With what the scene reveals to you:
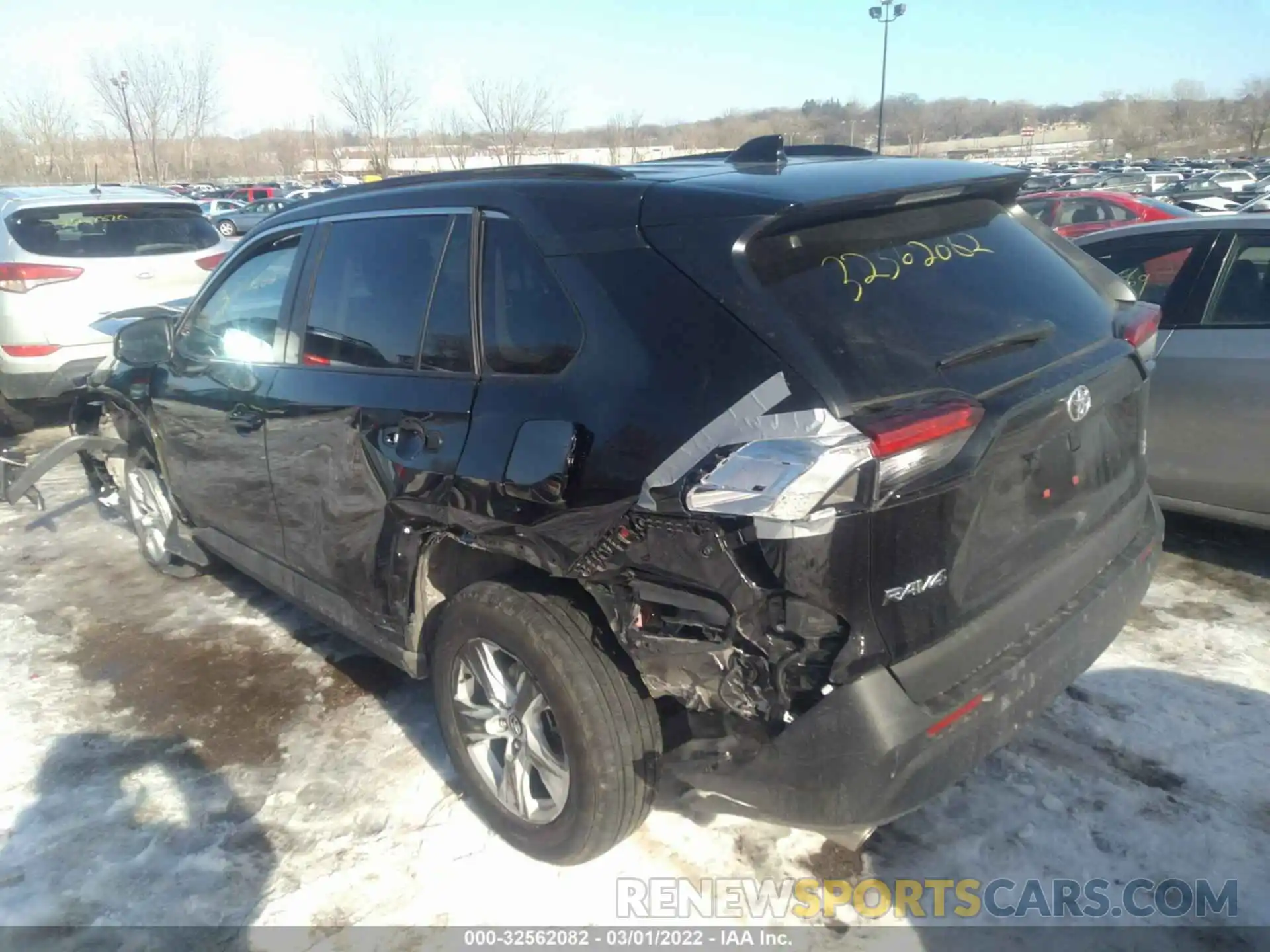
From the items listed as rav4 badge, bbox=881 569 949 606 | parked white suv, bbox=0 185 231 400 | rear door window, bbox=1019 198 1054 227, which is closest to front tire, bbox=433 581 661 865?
rav4 badge, bbox=881 569 949 606

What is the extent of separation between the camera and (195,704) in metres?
3.88

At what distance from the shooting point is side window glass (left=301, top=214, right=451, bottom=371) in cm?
297

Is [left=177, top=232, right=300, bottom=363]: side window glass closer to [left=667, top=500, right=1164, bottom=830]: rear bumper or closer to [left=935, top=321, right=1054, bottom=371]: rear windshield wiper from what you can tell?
[left=667, top=500, right=1164, bottom=830]: rear bumper

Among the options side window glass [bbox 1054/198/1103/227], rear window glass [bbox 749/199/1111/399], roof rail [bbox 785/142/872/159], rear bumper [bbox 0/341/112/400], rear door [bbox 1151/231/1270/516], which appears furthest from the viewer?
side window glass [bbox 1054/198/1103/227]

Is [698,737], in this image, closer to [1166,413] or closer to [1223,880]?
[1223,880]

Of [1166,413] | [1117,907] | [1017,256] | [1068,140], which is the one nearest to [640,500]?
[1017,256]

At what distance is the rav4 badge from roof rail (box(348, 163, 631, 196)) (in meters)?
1.30

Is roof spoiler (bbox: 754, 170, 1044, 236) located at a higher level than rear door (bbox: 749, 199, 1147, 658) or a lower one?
higher

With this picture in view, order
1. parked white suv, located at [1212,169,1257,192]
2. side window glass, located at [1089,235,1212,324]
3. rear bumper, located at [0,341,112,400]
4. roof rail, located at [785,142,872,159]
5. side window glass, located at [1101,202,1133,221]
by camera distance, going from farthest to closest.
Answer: parked white suv, located at [1212,169,1257,192]
side window glass, located at [1101,202,1133,221]
rear bumper, located at [0,341,112,400]
side window glass, located at [1089,235,1212,324]
roof rail, located at [785,142,872,159]

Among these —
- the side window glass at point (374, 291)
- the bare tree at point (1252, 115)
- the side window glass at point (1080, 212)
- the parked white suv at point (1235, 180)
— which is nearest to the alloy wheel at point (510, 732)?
the side window glass at point (374, 291)

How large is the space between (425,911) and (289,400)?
5.78ft

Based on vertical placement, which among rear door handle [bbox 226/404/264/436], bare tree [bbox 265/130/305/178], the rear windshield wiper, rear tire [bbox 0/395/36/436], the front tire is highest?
bare tree [bbox 265/130/305/178]

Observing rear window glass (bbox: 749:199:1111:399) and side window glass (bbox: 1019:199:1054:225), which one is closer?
rear window glass (bbox: 749:199:1111:399)

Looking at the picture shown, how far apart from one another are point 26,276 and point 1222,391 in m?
7.97
